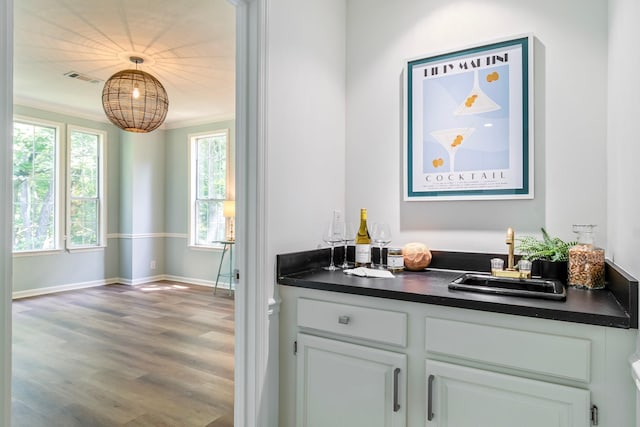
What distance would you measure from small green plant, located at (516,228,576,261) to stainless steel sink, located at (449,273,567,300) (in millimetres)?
114

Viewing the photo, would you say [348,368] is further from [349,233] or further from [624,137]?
[624,137]

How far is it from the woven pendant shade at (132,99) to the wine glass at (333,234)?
2440 millimetres

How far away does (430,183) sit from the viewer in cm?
213

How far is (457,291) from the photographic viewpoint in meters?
1.54

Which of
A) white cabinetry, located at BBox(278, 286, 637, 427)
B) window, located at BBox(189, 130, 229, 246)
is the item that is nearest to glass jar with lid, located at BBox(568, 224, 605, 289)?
white cabinetry, located at BBox(278, 286, 637, 427)

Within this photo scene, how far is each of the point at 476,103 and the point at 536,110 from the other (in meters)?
0.27

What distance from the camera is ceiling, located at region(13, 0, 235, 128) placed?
293 centimetres

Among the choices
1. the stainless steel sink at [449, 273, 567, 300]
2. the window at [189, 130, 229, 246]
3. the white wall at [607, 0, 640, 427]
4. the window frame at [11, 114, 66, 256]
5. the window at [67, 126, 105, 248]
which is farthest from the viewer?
the window at [189, 130, 229, 246]

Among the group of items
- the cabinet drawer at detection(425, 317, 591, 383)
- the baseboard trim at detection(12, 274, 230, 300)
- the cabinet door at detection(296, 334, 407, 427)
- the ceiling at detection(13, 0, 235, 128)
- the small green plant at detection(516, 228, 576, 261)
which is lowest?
the baseboard trim at detection(12, 274, 230, 300)

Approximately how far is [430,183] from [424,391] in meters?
1.06

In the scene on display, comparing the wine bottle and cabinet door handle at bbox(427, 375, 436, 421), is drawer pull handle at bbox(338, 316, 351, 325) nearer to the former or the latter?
cabinet door handle at bbox(427, 375, 436, 421)

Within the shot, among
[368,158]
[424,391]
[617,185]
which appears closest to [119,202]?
[368,158]

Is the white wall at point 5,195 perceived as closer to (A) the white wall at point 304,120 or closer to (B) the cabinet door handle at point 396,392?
(A) the white wall at point 304,120

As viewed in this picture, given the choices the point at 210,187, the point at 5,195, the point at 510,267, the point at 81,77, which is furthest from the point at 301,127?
the point at 210,187
